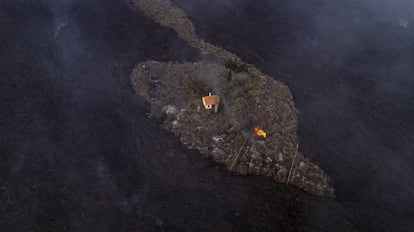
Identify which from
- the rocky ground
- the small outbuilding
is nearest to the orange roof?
the small outbuilding

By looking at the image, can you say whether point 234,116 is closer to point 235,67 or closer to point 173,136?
point 173,136

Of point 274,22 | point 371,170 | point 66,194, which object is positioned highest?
point 274,22

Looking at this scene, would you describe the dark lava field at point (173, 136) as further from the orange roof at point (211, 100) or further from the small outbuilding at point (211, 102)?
the orange roof at point (211, 100)

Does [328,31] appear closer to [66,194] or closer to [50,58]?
[50,58]

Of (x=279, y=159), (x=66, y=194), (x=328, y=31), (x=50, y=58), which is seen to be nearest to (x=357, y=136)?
(x=279, y=159)

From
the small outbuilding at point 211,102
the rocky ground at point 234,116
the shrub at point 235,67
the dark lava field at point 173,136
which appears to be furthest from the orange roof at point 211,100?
the shrub at point 235,67

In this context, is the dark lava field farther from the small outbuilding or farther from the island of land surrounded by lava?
the small outbuilding
